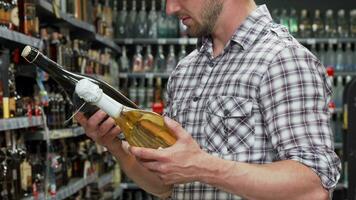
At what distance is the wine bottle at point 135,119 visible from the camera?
49.9 inches

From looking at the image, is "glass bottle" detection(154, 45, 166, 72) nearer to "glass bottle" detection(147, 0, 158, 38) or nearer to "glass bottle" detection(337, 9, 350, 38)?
"glass bottle" detection(147, 0, 158, 38)

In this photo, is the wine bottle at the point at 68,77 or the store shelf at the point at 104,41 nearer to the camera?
the wine bottle at the point at 68,77

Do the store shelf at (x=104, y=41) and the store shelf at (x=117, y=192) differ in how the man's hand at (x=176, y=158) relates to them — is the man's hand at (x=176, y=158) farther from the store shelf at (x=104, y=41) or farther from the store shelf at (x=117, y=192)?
the store shelf at (x=117, y=192)

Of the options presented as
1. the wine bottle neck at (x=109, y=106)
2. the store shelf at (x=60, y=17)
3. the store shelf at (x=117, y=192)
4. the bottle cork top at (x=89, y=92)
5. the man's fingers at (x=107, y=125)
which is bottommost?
the store shelf at (x=117, y=192)

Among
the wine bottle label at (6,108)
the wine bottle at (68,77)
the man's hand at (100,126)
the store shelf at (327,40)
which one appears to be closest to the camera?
the wine bottle at (68,77)

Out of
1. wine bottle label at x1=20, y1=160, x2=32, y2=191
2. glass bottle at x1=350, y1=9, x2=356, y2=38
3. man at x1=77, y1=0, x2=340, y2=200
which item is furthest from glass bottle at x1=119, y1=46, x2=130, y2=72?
man at x1=77, y1=0, x2=340, y2=200

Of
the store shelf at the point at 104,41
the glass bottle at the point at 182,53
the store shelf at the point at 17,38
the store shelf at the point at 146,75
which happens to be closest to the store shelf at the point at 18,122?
the store shelf at the point at 17,38

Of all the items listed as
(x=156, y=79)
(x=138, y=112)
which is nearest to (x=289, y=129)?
(x=138, y=112)

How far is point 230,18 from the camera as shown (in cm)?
162

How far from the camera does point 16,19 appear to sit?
2.71 m

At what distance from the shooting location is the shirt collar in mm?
1581

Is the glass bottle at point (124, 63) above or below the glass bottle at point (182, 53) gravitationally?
below

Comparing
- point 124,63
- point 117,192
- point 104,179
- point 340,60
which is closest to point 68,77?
point 104,179

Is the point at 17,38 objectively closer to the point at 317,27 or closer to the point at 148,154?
the point at 148,154
